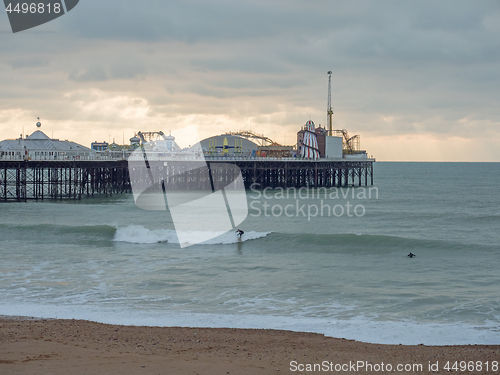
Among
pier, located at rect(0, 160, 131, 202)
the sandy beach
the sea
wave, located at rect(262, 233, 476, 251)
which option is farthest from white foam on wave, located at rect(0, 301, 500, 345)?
pier, located at rect(0, 160, 131, 202)

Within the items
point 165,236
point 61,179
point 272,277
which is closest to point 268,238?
point 165,236

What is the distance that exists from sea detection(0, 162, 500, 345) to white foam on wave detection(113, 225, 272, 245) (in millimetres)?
108

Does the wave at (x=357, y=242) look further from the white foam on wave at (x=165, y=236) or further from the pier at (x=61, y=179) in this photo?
the pier at (x=61, y=179)

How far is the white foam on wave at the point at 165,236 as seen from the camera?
24641 mm

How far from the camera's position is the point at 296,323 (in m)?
11.5

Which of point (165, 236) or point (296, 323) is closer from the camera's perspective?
point (296, 323)

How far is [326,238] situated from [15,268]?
49.0ft

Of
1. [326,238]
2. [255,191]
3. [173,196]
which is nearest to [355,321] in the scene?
[326,238]

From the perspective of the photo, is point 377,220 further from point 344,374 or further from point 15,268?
point 344,374

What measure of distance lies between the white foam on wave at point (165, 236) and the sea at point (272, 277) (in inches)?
4.2

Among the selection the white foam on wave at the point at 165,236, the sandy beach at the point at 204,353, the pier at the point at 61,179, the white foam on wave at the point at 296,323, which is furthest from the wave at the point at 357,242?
the pier at the point at 61,179

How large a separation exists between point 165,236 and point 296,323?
1509 cm

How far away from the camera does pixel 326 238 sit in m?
25.4

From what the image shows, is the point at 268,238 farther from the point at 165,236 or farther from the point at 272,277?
the point at 272,277
